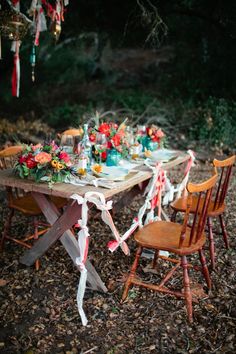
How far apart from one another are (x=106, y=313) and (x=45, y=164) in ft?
4.04

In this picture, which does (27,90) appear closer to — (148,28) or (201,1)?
(148,28)

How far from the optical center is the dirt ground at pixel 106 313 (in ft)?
9.33

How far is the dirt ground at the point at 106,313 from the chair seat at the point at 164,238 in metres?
0.50

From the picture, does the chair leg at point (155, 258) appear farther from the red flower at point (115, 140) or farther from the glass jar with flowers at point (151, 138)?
the glass jar with flowers at point (151, 138)

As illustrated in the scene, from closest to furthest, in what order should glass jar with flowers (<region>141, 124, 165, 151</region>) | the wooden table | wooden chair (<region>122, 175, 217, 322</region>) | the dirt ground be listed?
the dirt ground < wooden chair (<region>122, 175, 217, 322</region>) < the wooden table < glass jar with flowers (<region>141, 124, 165, 151</region>)

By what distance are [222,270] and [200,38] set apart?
23.9 ft

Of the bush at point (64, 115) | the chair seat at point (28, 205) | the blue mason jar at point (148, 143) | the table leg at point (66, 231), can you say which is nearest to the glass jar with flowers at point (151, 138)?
the blue mason jar at point (148, 143)

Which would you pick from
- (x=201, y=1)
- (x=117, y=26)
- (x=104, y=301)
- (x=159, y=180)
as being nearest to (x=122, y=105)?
(x=117, y=26)

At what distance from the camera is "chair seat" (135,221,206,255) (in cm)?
309

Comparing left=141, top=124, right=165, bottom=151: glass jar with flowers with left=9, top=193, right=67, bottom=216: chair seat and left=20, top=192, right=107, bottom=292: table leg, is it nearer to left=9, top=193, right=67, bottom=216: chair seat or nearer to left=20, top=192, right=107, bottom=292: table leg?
left=9, top=193, right=67, bottom=216: chair seat

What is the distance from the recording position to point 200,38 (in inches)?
385

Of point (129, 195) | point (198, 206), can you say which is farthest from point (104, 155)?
point (198, 206)

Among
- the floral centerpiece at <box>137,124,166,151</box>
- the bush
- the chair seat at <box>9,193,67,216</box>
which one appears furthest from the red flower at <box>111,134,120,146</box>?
the bush

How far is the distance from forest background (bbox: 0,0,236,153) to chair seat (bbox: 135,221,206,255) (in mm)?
3823
